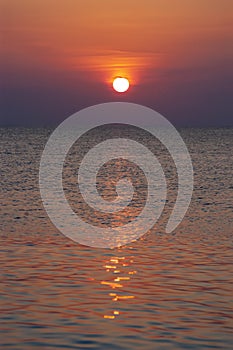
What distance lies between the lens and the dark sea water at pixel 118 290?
21.1m

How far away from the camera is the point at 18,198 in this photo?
5797 cm

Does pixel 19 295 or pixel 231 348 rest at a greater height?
pixel 19 295

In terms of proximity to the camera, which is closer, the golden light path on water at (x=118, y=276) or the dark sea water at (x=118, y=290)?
the dark sea water at (x=118, y=290)

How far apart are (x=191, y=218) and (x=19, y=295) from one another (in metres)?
22.1

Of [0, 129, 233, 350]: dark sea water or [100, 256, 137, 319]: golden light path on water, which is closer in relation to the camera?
[0, 129, 233, 350]: dark sea water

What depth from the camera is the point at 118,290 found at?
26.6 m

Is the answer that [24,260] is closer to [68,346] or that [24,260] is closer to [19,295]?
[19,295]

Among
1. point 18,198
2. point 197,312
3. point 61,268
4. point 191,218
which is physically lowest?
point 197,312

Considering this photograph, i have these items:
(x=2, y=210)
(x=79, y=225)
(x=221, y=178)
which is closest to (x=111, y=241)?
(x=79, y=225)

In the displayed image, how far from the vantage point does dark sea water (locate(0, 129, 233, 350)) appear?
21.1m

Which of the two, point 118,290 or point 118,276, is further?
point 118,276

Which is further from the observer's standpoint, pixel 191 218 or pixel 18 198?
pixel 18 198

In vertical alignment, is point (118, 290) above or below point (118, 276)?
below

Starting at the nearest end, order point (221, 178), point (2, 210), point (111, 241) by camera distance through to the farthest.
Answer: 1. point (111, 241)
2. point (2, 210)
3. point (221, 178)
